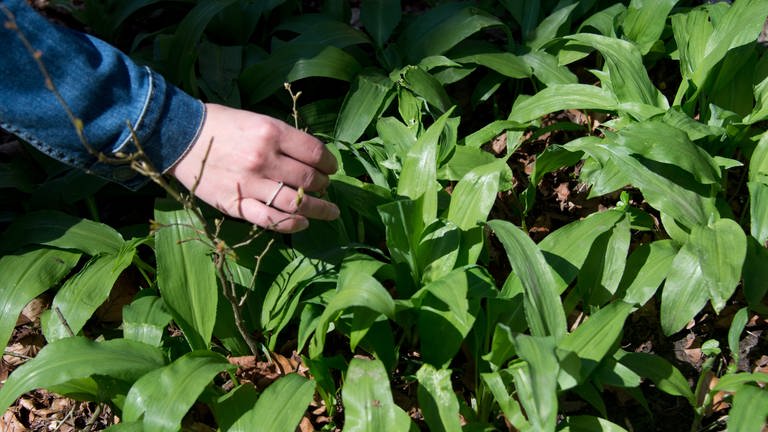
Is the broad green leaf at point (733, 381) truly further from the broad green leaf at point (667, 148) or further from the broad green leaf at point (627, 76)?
the broad green leaf at point (627, 76)

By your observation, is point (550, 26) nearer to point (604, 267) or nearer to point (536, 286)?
point (604, 267)

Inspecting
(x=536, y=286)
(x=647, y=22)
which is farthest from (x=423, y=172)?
(x=647, y=22)

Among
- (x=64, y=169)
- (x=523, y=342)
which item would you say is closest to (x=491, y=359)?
(x=523, y=342)

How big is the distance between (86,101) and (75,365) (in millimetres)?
659

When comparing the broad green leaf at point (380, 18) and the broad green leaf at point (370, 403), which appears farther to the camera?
the broad green leaf at point (380, 18)

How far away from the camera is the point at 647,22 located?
284 cm

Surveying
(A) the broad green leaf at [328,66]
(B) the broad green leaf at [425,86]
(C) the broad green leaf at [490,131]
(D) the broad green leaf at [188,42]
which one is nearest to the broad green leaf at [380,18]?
(A) the broad green leaf at [328,66]

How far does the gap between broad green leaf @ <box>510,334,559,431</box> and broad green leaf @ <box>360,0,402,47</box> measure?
169 cm

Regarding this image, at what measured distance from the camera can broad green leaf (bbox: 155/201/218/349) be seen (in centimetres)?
215

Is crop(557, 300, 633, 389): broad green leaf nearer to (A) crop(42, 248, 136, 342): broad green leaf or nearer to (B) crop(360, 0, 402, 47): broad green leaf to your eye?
(A) crop(42, 248, 136, 342): broad green leaf

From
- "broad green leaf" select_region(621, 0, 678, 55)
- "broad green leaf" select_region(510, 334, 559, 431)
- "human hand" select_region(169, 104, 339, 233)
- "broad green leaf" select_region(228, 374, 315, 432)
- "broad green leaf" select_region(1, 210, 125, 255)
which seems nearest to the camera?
"broad green leaf" select_region(510, 334, 559, 431)

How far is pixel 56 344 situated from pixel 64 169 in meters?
1.00

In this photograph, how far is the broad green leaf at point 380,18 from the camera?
10.1ft

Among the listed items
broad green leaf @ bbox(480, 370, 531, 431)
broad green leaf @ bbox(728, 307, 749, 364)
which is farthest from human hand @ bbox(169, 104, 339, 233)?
broad green leaf @ bbox(728, 307, 749, 364)
